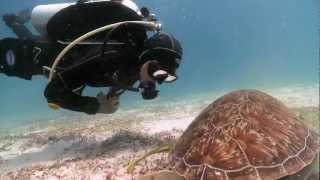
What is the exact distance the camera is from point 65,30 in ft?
24.4

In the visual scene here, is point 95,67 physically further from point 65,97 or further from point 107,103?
point 107,103

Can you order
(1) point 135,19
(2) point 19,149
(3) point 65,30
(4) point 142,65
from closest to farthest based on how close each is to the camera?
(4) point 142,65
(1) point 135,19
(3) point 65,30
(2) point 19,149

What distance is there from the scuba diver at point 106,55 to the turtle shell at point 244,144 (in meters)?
1.35

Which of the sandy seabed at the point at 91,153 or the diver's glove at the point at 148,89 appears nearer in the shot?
the diver's glove at the point at 148,89

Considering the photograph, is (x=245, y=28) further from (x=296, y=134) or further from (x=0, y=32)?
(x=296, y=134)

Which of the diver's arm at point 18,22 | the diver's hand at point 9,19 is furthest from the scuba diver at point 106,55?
the diver's hand at point 9,19

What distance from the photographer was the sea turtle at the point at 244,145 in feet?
13.5

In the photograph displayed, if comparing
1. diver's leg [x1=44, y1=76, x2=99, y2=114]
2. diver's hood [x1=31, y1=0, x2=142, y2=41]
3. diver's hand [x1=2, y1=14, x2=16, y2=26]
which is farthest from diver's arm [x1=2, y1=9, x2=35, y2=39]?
diver's leg [x1=44, y1=76, x2=99, y2=114]

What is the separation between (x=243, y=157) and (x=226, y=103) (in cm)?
118

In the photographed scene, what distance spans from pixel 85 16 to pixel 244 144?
4142mm

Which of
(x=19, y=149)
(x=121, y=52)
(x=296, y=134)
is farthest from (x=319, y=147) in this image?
(x=19, y=149)

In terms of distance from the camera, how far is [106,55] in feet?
20.9

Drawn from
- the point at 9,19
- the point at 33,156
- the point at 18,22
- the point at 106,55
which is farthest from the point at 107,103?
the point at 9,19

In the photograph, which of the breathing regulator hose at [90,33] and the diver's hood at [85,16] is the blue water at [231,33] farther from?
the breathing regulator hose at [90,33]
